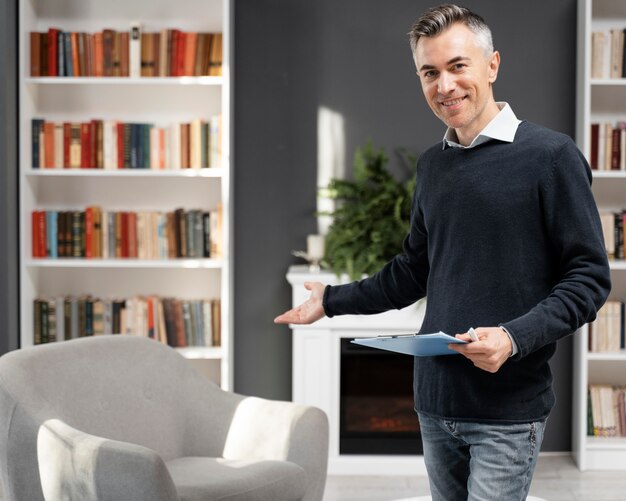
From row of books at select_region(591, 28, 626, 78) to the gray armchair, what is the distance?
2485mm

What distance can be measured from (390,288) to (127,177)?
2.95 metres

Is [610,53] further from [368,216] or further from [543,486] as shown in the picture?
[543,486]

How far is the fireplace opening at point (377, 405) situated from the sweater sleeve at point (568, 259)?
2884 mm

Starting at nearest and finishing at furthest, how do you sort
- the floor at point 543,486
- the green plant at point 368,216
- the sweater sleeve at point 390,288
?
the sweater sleeve at point 390,288 → the floor at point 543,486 → the green plant at point 368,216

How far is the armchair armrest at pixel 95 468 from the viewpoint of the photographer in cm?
248

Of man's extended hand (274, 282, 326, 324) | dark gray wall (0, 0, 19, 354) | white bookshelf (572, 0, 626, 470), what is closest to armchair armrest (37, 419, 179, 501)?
man's extended hand (274, 282, 326, 324)

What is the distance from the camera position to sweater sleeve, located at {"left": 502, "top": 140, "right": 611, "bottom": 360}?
1561 mm

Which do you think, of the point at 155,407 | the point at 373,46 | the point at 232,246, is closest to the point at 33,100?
the point at 232,246

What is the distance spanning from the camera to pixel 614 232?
4477 millimetres

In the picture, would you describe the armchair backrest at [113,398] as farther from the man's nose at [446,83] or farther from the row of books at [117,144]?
the man's nose at [446,83]

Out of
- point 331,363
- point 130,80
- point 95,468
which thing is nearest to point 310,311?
point 95,468

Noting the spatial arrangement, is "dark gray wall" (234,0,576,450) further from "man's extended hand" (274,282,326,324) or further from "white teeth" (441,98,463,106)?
"white teeth" (441,98,463,106)

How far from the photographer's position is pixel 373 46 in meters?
4.69

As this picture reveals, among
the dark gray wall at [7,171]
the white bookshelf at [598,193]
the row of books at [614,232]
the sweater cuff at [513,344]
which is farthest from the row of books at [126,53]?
the sweater cuff at [513,344]
